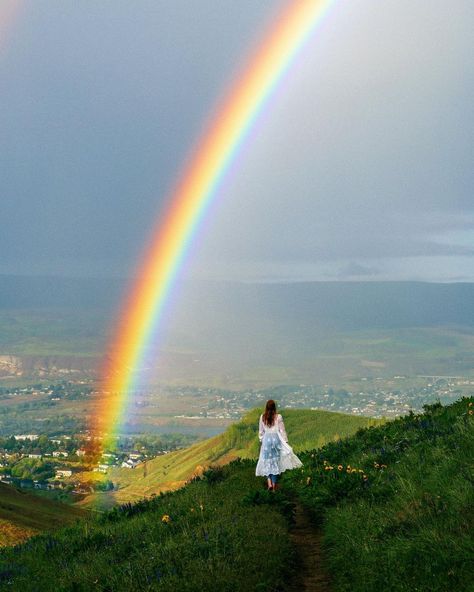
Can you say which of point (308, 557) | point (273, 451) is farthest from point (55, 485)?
point (308, 557)

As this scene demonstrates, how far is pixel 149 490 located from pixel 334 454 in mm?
130387

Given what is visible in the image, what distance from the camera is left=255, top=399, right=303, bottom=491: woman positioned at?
61.9 feet

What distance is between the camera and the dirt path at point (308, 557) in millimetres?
10992

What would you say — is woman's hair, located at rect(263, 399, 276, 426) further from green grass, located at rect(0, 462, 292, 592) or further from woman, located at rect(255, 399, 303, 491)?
green grass, located at rect(0, 462, 292, 592)

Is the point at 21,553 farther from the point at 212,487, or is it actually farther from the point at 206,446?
the point at 206,446

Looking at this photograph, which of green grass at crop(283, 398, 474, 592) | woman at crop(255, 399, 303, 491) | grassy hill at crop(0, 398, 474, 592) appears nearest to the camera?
green grass at crop(283, 398, 474, 592)

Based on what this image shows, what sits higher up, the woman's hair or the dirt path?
the woman's hair

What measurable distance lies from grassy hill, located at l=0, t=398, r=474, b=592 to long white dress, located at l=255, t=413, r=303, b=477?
2.94 feet

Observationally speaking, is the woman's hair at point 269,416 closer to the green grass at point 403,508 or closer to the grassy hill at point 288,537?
the green grass at point 403,508

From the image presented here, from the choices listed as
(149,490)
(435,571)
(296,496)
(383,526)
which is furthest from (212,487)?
(149,490)

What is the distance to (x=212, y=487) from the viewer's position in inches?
712

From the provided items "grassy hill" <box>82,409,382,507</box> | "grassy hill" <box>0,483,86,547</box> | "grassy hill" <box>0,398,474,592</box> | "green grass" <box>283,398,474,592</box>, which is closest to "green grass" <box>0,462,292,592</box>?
"grassy hill" <box>0,398,474,592</box>

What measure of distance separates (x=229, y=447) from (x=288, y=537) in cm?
11271

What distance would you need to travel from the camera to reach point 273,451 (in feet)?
63.0
